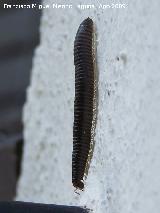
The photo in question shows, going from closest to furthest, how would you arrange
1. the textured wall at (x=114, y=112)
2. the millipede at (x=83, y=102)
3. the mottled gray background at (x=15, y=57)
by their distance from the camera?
the textured wall at (x=114, y=112)
the millipede at (x=83, y=102)
the mottled gray background at (x=15, y=57)

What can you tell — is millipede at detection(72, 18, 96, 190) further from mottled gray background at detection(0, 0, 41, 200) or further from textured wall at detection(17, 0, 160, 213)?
mottled gray background at detection(0, 0, 41, 200)

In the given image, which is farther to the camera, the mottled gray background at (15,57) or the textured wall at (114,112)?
the mottled gray background at (15,57)

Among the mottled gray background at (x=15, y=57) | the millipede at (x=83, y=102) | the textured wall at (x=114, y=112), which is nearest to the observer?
the textured wall at (x=114, y=112)

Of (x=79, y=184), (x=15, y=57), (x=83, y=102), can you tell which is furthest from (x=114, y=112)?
(x=15, y=57)

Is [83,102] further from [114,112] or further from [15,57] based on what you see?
[15,57]

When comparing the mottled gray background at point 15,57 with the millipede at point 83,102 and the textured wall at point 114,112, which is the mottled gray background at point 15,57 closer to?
the textured wall at point 114,112

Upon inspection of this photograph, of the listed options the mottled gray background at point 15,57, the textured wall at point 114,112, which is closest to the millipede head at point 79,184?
the textured wall at point 114,112

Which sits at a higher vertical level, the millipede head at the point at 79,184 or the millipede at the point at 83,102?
the millipede at the point at 83,102

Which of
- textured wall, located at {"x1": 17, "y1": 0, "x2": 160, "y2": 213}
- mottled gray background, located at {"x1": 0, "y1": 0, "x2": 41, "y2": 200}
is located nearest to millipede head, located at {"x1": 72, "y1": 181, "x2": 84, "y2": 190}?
textured wall, located at {"x1": 17, "y1": 0, "x2": 160, "y2": 213}
